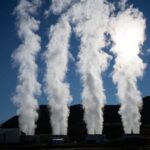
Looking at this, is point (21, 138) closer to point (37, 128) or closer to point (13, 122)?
point (37, 128)

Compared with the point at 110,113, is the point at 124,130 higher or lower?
lower

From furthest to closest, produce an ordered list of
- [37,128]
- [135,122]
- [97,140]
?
[37,128]
[135,122]
[97,140]

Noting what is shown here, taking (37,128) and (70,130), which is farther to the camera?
(37,128)

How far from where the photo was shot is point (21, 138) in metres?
107

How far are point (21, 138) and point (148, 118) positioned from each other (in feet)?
296

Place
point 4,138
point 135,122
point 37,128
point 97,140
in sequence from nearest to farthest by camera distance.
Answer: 1. point 97,140
2. point 4,138
3. point 135,122
4. point 37,128

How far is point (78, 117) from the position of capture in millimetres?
182625

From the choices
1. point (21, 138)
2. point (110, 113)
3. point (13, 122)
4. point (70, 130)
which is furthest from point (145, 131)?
point (13, 122)

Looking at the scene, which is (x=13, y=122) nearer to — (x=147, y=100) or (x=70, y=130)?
(x=70, y=130)

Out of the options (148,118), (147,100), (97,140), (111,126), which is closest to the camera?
(97,140)

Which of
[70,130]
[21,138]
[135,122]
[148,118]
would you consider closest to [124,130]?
[135,122]

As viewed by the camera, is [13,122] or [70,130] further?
[13,122]

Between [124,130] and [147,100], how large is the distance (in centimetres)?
7449

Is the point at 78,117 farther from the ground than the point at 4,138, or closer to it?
farther from the ground
